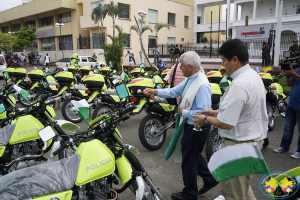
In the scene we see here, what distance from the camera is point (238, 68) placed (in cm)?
210

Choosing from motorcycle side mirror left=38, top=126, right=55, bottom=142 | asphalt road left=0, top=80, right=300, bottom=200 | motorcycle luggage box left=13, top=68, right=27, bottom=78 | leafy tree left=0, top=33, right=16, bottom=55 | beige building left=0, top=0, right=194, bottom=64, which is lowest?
Result: asphalt road left=0, top=80, right=300, bottom=200

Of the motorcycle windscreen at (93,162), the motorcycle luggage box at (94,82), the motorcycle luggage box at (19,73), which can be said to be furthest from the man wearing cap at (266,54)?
the motorcycle windscreen at (93,162)

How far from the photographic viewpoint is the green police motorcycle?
179 centimetres

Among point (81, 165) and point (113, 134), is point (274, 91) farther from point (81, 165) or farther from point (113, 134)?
point (81, 165)

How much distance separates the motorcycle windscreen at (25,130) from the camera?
3.10m

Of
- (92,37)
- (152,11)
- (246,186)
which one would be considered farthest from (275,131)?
(152,11)

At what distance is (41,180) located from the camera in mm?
1841

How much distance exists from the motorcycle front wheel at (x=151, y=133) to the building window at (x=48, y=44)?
32.5 metres

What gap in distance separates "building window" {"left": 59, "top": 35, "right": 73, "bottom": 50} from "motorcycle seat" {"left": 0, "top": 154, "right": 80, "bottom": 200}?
31.4m

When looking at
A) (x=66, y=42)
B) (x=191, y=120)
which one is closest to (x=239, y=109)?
(x=191, y=120)

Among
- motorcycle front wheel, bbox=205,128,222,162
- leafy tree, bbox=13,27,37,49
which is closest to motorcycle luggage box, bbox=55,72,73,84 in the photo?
motorcycle front wheel, bbox=205,128,222,162

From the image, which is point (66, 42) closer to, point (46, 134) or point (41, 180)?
point (46, 134)

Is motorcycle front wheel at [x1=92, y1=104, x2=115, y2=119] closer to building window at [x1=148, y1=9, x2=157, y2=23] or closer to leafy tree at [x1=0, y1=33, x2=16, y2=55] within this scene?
building window at [x1=148, y1=9, x2=157, y2=23]

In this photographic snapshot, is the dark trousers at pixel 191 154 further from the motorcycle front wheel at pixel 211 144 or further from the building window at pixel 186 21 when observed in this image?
the building window at pixel 186 21
